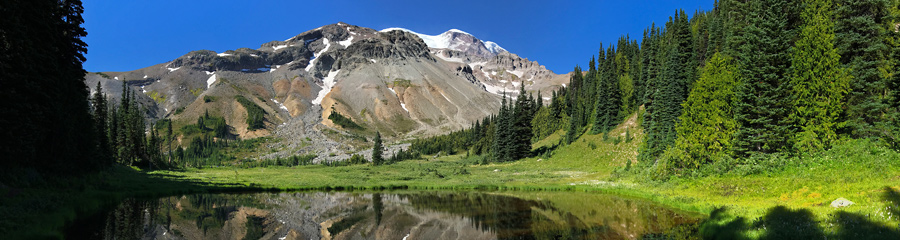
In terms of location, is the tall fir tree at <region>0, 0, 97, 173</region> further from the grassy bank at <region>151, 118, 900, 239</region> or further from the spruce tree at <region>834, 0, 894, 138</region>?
the spruce tree at <region>834, 0, 894, 138</region>

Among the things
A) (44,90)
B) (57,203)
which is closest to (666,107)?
(57,203)

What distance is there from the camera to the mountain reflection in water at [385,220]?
2020cm

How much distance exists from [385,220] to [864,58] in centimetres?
3498

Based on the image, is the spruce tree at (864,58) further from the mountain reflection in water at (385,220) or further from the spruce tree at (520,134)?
the spruce tree at (520,134)

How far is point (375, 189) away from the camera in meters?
50.6

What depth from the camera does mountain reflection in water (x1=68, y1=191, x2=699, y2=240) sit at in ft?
66.3

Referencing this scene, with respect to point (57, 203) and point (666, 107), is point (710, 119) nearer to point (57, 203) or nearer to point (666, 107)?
point (666, 107)

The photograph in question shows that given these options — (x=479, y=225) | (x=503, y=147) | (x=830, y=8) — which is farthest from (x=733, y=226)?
(x=503, y=147)

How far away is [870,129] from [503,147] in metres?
66.9

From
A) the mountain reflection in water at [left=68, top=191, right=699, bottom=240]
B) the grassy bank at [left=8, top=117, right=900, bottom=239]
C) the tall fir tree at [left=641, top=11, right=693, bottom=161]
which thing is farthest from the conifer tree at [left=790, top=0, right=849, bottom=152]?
the tall fir tree at [left=641, top=11, right=693, bottom=161]

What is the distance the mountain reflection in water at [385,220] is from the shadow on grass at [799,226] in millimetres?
2175

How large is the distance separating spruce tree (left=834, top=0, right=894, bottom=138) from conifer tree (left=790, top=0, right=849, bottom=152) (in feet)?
2.22

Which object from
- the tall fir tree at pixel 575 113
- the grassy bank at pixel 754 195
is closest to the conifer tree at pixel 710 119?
the grassy bank at pixel 754 195

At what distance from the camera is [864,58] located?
2873cm
